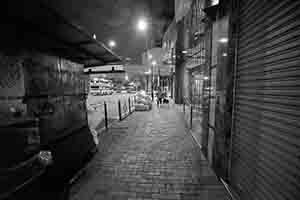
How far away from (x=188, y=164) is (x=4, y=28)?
15.2ft

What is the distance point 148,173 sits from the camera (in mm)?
3164

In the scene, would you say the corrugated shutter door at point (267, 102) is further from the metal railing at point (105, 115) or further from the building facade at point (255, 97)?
the metal railing at point (105, 115)

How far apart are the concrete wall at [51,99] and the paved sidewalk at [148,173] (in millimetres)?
652

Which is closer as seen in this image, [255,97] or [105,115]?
[255,97]

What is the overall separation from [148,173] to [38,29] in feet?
12.5

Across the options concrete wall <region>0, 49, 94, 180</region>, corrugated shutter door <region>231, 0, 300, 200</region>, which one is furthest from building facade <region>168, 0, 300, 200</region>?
concrete wall <region>0, 49, 94, 180</region>

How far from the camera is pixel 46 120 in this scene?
251 cm

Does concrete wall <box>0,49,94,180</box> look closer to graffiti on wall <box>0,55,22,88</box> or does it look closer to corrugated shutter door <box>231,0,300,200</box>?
graffiti on wall <box>0,55,22,88</box>

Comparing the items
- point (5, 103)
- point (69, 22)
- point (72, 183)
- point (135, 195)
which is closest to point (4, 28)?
point (69, 22)

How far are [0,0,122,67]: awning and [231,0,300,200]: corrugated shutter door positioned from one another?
122 inches

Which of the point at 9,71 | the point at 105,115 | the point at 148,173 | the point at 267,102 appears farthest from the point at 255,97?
the point at 105,115

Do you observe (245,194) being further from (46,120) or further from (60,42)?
(60,42)

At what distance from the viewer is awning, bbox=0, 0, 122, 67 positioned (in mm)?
1649

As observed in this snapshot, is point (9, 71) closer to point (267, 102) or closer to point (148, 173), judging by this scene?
point (148, 173)
